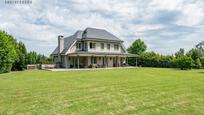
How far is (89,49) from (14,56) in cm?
1181

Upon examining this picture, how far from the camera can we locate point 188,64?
29203mm

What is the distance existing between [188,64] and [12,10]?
85.1 feet

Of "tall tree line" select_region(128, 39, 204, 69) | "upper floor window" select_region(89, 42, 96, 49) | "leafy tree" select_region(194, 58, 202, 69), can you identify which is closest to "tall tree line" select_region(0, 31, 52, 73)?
"upper floor window" select_region(89, 42, 96, 49)

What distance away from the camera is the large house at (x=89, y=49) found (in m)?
31.0

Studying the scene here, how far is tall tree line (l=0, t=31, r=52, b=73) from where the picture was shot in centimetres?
2245

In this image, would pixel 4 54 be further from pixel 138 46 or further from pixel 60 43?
pixel 138 46

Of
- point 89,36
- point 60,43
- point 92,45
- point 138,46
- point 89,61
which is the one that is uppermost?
point 138,46

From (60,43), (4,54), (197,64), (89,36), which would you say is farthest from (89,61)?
(197,64)

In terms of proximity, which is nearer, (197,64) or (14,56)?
(14,56)

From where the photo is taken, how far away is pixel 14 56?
2517cm

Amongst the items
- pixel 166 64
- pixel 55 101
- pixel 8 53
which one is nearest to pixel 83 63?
pixel 8 53

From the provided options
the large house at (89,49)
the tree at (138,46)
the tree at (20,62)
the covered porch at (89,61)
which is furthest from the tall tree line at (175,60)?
the tree at (20,62)

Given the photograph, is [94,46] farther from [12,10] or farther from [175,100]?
[175,100]

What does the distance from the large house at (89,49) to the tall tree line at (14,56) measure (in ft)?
18.4
